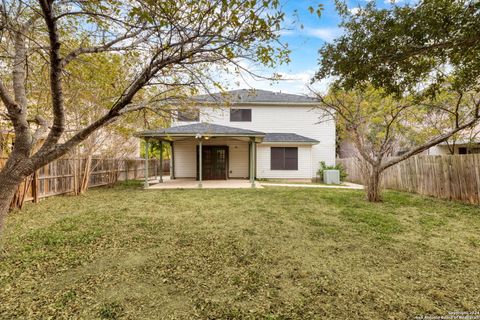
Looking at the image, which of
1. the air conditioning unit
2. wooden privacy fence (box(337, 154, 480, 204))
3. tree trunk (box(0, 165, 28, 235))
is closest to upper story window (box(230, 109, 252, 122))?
the air conditioning unit

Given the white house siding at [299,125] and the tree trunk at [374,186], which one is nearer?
the tree trunk at [374,186]

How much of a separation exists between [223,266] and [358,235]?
291 centimetres

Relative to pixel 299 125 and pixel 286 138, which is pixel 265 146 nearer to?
pixel 286 138

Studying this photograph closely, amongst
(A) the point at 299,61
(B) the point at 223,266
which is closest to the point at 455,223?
(A) the point at 299,61

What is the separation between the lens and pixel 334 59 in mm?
4090

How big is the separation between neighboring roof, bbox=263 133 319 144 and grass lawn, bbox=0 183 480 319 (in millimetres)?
8205

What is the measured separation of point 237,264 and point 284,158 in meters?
11.8

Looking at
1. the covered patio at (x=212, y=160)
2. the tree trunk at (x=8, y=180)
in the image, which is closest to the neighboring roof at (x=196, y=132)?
the covered patio at (x=212, y=160)

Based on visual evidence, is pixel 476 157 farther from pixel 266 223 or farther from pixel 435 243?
pixel 266 223

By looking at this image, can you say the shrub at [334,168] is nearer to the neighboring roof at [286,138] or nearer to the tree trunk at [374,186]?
the neighboring roof at [286,138]

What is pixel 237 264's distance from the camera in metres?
3.47

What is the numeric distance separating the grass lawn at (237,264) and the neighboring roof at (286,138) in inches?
323

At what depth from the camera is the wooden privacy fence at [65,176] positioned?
7504 millimetres

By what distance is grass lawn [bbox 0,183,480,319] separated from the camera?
2463 mm
